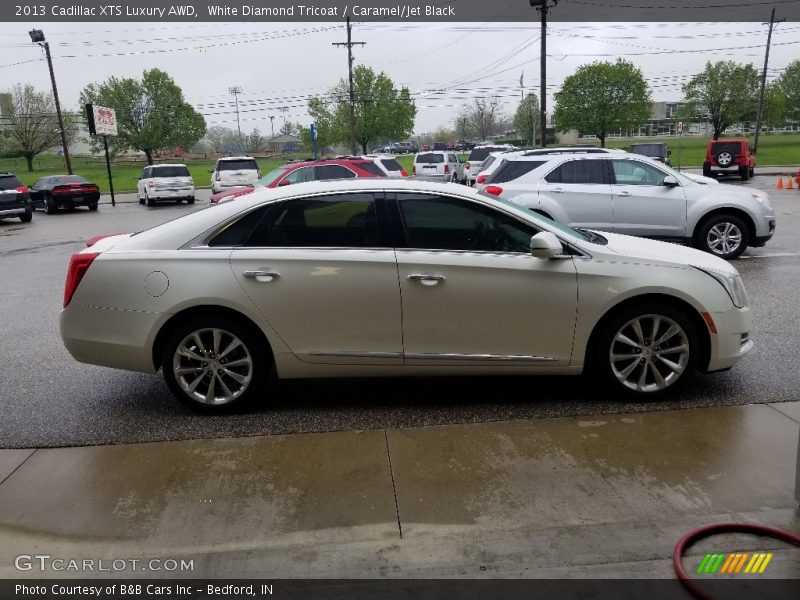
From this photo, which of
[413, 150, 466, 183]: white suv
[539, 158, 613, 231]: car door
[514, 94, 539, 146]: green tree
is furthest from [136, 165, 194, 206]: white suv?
[514, 94, 539, 146]: green tree

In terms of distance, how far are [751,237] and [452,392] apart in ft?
24.3

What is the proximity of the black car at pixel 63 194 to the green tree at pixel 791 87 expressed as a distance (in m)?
77.9

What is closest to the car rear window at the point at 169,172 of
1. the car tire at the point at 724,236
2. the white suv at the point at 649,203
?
the white suv at the point at 649,203

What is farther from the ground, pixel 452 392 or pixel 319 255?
pixel 319 255

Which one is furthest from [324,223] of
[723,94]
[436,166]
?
[723,94]

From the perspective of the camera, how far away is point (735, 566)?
9.35 ft

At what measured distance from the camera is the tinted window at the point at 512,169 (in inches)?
425

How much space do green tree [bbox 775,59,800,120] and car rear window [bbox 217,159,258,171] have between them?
73159mm

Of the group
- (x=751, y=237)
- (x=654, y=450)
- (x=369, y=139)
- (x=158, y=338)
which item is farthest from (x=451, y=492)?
(x=369, y=139)

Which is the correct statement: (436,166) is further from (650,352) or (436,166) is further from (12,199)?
(650,352)

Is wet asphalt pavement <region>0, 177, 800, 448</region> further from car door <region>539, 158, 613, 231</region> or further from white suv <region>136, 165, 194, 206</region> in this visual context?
white suv <region>136, 165, 194, 206</region>

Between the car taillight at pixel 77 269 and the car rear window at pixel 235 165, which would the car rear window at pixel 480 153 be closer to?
the car rear window at pixel 235 165
